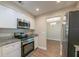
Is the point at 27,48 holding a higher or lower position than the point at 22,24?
lower

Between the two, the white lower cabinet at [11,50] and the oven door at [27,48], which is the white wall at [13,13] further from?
the oven door at [27,48]

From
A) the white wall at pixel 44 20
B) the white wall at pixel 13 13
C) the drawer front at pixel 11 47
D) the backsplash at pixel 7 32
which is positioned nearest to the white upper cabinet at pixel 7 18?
the white wall at pixel 13 13

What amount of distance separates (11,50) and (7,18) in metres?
0.70

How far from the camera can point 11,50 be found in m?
1.87

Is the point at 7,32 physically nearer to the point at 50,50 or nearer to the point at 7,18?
the point at 7,18

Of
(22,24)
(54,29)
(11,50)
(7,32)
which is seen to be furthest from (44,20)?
(7,32)

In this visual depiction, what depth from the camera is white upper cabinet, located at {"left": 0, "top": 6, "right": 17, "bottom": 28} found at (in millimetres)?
1892

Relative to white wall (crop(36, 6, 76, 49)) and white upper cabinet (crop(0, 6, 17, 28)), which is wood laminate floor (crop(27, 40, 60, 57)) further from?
white upper cabinet (crop(0, 6, 17, 28))

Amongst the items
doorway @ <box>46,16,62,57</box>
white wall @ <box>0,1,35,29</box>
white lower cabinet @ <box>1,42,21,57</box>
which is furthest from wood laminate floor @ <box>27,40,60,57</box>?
white wall @ <box>0,1,35,29</box>

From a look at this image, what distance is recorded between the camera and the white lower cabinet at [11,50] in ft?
5.53

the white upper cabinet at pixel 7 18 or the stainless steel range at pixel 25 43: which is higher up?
the white upper cabinet at pixel 7 18

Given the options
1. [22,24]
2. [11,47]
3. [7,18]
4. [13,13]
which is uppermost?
[13,13]

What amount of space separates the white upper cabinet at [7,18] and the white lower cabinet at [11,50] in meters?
0.44

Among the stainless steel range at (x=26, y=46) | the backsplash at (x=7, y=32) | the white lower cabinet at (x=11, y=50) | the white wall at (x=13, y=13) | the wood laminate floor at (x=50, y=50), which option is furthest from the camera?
the stainless steel range at (x=26, y=46)
